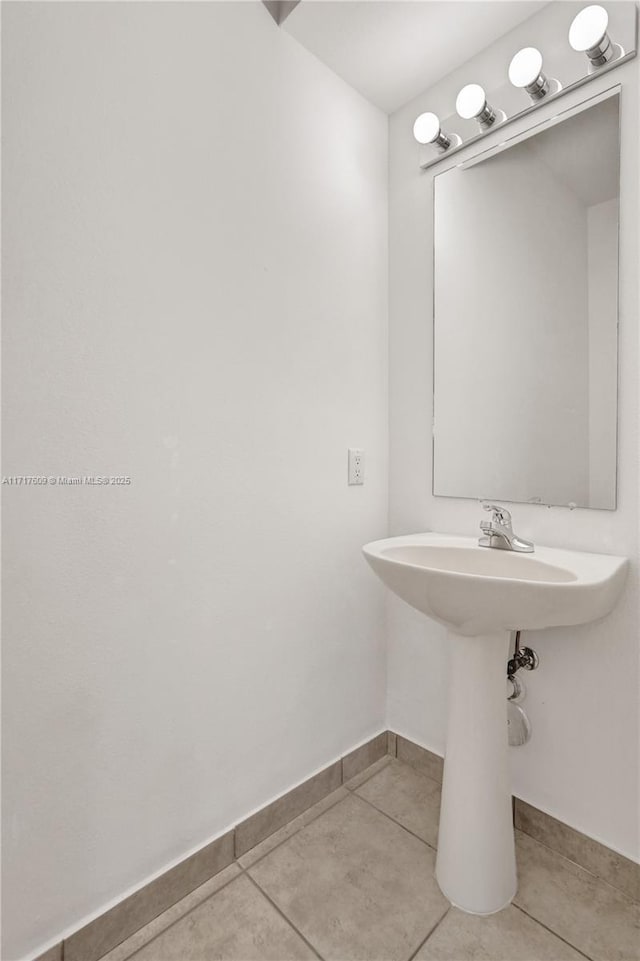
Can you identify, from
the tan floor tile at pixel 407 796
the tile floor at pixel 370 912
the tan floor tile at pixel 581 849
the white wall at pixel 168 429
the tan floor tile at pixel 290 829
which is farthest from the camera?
the tan floor tile at pixel 407 796

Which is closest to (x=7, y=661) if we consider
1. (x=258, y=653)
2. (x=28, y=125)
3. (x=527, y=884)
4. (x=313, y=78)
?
(x=258, y=653)

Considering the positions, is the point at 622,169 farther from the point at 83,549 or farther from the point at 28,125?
the point at 83,549

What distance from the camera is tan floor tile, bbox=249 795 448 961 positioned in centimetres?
106

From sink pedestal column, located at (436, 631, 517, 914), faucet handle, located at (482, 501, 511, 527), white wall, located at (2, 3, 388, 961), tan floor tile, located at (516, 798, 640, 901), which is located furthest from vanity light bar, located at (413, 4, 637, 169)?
tan floor tile, located at (516, 798, 640, 901)

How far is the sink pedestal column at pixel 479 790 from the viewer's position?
1121 millimetres

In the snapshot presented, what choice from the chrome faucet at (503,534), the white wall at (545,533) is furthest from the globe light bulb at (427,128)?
the chrome faucet at (503,534)

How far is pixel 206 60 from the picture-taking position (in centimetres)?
117

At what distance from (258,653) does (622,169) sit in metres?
1.54

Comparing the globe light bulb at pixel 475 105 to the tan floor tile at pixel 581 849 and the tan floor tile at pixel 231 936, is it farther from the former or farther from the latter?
the tan floor tile at pixel 231 936

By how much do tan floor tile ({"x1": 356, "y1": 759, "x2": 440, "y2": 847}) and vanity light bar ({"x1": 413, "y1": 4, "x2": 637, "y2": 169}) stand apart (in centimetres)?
203

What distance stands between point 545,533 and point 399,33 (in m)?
1.49

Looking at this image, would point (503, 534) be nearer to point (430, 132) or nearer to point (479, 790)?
point (479, 790)

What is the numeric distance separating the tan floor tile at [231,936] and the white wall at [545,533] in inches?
28.3

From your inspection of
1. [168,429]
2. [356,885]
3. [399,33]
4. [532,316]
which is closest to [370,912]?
[356,885]
